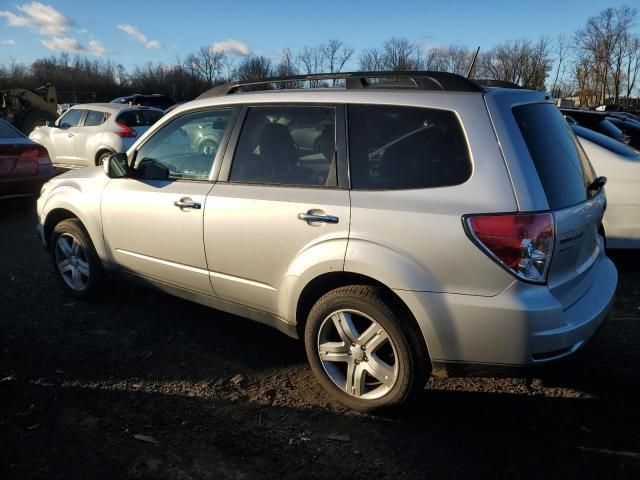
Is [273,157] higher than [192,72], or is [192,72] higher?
[192,72]

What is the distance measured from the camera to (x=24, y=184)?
7.84m

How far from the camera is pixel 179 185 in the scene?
3748 mm

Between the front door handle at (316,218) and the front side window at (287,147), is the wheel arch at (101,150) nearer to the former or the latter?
the front side window at (287,147)

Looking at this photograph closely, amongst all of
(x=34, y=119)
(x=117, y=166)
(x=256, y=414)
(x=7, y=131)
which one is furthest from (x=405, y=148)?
(x=34, y=119)

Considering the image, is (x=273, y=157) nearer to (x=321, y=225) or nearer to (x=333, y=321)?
(x=321, y=225)

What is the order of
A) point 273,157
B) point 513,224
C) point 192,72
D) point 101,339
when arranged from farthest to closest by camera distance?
point 192,72 < point 101,339 < point 273,157 < point 513,224

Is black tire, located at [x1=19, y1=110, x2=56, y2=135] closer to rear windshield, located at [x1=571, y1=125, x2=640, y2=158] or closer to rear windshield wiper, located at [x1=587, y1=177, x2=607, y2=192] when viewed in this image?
rear windshield, located at [x1=571, y1=125, x2=640, y2=158]

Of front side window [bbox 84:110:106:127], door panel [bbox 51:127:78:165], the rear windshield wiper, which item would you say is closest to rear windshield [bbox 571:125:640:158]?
the rear windshield wiper

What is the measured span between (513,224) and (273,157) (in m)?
1.59

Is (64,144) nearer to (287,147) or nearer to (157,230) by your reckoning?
(157,230)

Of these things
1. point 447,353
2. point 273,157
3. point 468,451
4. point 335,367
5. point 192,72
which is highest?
point 192,72

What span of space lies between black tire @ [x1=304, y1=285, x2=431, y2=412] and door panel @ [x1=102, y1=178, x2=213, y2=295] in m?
1.10

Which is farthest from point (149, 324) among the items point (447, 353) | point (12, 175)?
point (12, 175)

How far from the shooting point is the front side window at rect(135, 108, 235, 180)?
146 inches
